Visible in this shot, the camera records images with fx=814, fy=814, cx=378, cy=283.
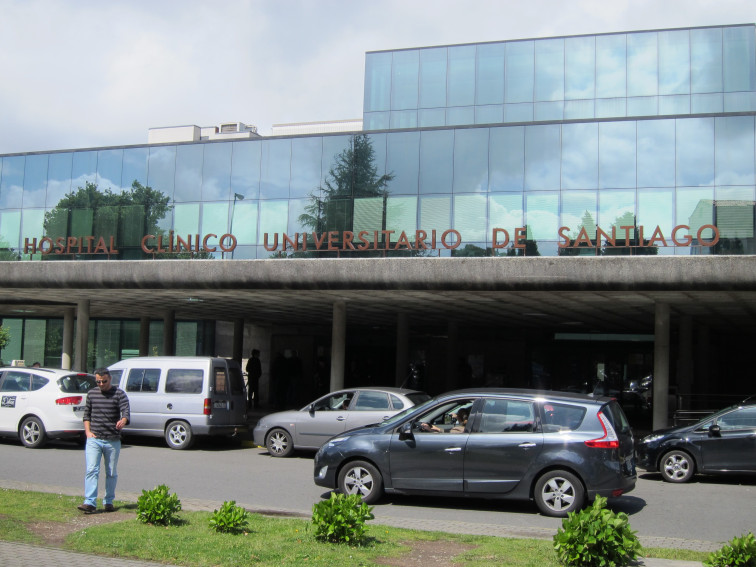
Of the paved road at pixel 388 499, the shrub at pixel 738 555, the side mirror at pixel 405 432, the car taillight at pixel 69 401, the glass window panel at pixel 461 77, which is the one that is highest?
the glass window panel at pixel 461 77

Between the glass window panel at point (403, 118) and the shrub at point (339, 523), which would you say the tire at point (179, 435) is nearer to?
the shrub at point (339, 523)

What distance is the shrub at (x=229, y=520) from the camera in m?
8.18

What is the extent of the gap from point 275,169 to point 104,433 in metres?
17.1

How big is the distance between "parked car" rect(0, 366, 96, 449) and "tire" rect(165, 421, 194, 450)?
6.02 feet

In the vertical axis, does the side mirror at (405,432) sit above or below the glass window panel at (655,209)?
below

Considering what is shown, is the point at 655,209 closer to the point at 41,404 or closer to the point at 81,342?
the point at 41,404

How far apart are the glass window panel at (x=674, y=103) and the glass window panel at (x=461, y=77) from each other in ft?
33.0

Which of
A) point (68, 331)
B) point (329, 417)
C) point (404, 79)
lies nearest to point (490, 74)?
point (404, 79)

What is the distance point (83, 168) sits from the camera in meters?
28.3

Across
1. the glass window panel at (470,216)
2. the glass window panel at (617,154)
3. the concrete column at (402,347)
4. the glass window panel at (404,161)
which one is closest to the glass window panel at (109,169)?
the glass window panel at (404,161)

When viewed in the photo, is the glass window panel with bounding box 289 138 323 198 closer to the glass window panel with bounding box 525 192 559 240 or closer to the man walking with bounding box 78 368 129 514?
the glass window panel with bounding box 525 192 559 240

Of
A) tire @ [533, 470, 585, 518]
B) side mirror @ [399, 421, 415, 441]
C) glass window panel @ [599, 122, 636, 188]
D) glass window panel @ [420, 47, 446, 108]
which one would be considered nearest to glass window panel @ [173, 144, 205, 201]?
glass window panel @ [599, 122, 636, 188]

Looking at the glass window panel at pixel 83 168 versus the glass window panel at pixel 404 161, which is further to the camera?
the glass window panel at pixel 83 168

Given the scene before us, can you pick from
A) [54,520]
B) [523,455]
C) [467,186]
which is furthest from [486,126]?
[54,520]
